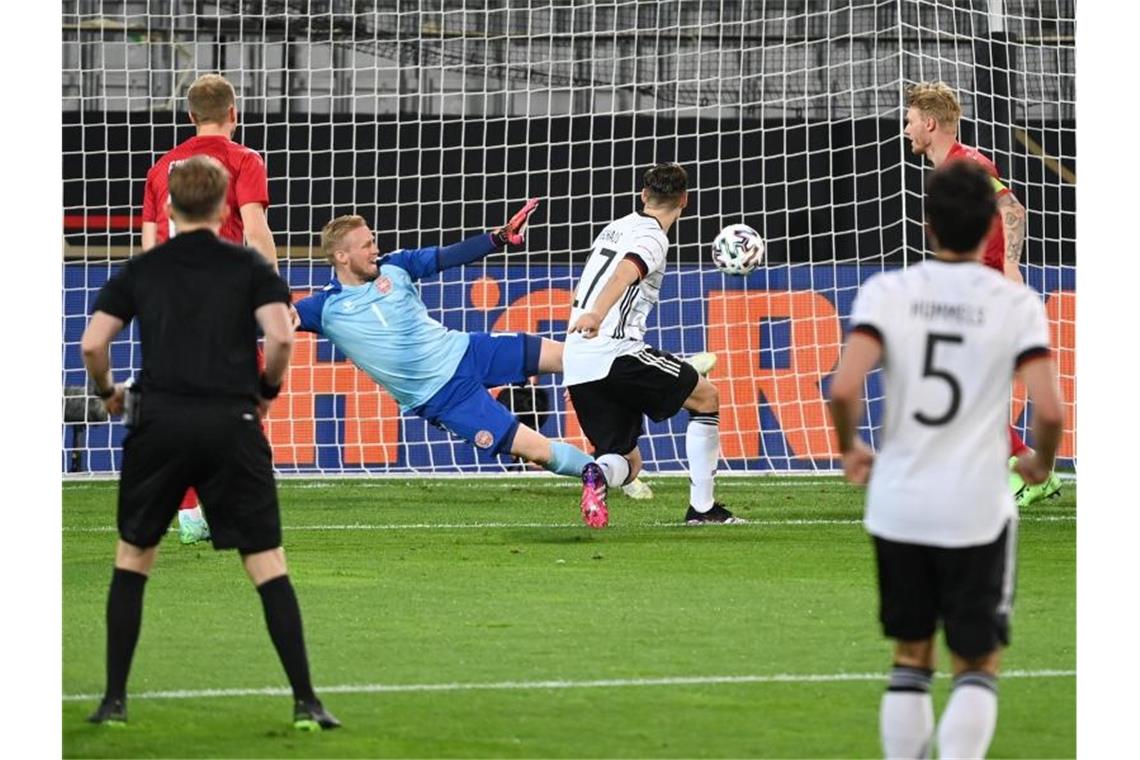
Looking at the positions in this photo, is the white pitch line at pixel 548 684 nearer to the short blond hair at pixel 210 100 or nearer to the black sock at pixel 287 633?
the black sock at pixel 287 633

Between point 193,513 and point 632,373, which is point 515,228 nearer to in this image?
point 632,373

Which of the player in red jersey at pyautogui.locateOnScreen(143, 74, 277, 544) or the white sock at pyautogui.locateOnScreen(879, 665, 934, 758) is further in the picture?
the player in red jersey at pyautogui.locateOnScreen(143, 74, 277, 544)

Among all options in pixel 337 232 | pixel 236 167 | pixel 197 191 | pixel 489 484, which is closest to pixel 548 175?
pixel 489 484

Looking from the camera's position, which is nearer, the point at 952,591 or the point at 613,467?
the point at 952,591

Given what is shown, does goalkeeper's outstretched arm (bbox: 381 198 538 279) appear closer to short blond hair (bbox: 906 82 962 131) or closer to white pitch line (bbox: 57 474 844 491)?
short blond hair (bbox: 906 82 962 131)

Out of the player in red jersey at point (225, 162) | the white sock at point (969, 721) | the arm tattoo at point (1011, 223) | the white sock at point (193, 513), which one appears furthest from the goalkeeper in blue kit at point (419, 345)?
the white sock at point (969, 721)

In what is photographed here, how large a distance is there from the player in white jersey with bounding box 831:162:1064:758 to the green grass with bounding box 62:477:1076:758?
0.71m

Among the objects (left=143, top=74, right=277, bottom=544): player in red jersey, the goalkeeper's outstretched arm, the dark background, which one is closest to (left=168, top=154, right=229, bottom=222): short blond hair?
(left=143, top=74, right=277, bottom=544): player in red jersey

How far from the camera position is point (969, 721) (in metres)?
4.55

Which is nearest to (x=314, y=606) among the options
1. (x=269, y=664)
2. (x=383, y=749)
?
(x=269, y=664)

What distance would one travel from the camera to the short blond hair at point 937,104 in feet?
31.2

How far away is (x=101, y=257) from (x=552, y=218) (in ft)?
12.2

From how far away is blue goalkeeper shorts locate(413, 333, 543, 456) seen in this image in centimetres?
1095

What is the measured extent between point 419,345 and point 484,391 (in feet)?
1.45
